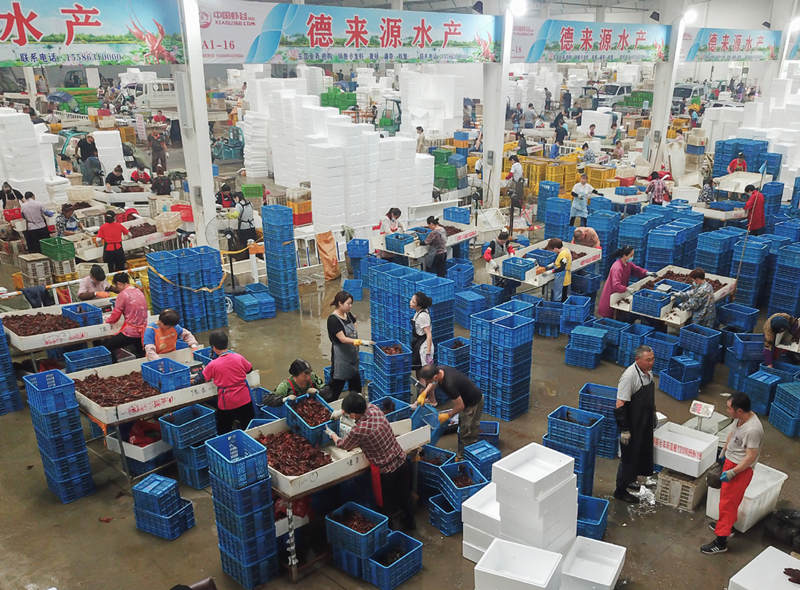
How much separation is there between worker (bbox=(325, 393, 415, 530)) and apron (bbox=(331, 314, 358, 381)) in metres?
1.56

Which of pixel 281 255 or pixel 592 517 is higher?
pixel 281 255

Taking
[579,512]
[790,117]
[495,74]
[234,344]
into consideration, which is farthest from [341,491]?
[790,117]

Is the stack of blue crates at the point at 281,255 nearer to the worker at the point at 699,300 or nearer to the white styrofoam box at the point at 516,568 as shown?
the worker at the point at 699,300

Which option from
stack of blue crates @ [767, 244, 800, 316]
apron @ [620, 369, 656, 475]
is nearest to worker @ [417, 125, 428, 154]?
stack of blue crates @ [767, 244, 800, 316]

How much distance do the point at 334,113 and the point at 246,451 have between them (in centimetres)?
1142

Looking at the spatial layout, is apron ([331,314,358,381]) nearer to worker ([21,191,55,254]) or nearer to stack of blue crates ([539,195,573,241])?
stack of blue crates ([539,195,573,241])

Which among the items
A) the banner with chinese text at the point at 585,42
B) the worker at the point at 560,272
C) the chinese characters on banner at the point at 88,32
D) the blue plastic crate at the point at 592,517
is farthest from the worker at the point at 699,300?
the banner with chinese text at the point at 585,42

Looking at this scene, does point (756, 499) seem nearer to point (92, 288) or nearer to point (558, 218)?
point (92, 288)

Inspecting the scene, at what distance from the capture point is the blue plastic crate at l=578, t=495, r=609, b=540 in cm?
573

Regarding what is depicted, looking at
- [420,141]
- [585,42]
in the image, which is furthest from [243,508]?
[420,141]

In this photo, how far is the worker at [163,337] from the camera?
7.10m

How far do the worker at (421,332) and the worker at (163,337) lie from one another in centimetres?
248

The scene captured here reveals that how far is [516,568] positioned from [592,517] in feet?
4.40

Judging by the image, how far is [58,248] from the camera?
11.3 metres
